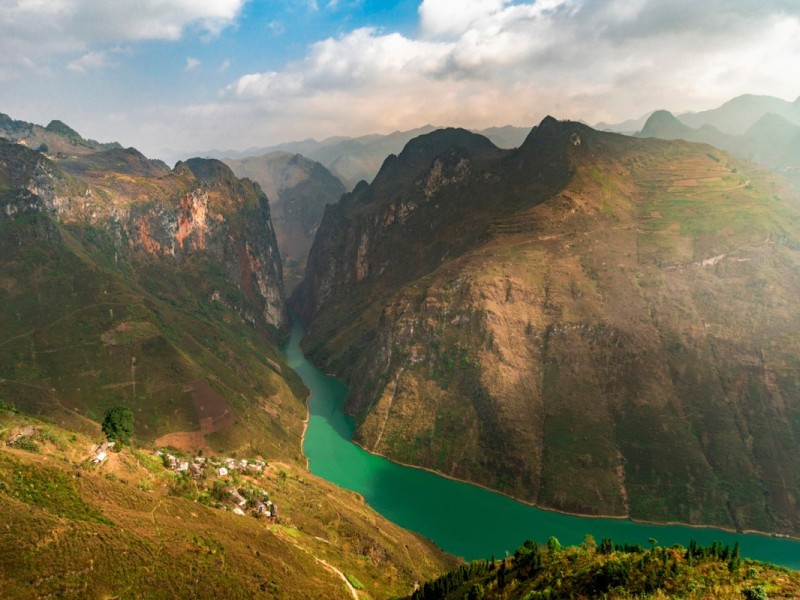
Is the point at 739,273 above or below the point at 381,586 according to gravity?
above

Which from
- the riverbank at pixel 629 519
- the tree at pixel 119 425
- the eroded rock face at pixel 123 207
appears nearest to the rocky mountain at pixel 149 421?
the eroded rock face at pixel 123 207

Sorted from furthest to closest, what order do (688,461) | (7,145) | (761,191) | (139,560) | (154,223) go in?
(154,223)
(761,191)
(7,145)
(688,461)
(139,560)

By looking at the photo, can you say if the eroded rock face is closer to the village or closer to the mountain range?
the mountain range

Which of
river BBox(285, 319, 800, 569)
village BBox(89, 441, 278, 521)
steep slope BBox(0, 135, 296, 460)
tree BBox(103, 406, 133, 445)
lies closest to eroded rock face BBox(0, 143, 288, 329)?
steep slope BBox(0, 135, 296, 460)

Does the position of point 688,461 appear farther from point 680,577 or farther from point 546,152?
point 546,152

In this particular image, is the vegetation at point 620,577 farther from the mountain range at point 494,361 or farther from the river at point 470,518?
the river at point 470,518

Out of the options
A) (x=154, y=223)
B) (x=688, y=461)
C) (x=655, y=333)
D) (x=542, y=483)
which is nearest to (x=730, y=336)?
(x=655, y=333)
